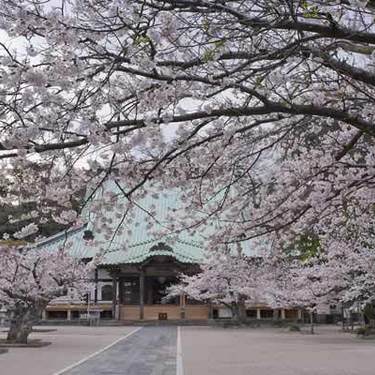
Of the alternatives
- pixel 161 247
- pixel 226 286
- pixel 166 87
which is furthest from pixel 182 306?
pixel 166 87

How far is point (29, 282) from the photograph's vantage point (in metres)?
22.2

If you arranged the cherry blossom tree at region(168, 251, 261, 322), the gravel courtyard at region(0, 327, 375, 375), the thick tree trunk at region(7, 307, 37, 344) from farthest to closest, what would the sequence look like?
the cherry blossom tree at region(168, 251, 261, 322) → the thick tree trunk at region(7, 307, 37, 344) → the gravel courtyard at region(0, 327, 375, 375)

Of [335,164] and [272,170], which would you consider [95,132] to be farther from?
[272,170]

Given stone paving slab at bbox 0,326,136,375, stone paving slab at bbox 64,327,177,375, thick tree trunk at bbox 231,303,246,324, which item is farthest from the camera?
thick tree trunk at bbox 231,303,246,324

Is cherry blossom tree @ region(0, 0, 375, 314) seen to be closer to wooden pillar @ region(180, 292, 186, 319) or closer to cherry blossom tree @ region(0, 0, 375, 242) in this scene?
cherry blossom tree @ region(0, 0, 375, 242)

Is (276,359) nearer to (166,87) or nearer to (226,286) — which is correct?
(166,87)

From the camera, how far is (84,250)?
42656 millimetres

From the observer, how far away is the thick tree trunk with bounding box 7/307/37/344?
2273 cm

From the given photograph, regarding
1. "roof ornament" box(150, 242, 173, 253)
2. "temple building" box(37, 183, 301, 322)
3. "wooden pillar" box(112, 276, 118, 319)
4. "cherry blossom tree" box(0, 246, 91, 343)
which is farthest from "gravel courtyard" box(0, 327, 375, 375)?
"wooden pillar" box(112, 276, 118, 319)

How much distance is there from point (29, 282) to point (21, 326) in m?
1.90

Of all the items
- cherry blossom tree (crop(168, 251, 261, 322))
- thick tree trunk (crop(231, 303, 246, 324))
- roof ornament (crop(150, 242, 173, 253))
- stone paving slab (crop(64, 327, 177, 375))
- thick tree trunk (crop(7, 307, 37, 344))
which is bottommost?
stone paving slab (crop(64, 327, 177, 375))

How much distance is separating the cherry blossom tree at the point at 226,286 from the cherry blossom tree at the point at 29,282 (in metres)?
10.4

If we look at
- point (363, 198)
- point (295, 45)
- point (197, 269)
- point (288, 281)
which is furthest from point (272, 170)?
point (197, 269)

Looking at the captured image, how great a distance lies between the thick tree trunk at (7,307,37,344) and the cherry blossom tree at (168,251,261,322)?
11240mm
